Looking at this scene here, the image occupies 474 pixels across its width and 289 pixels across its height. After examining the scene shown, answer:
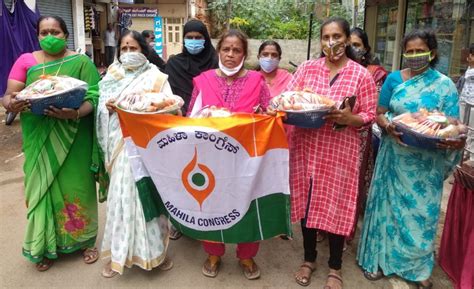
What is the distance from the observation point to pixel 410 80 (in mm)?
2535

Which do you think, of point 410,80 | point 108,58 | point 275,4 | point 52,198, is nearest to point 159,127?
point 52,198

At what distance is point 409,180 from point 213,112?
1318 millimetres

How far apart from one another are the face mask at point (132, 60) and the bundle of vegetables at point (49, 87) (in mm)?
309

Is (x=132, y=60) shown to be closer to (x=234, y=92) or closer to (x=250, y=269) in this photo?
(x=234, y=92)

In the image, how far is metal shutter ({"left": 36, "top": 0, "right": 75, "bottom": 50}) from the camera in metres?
9.13

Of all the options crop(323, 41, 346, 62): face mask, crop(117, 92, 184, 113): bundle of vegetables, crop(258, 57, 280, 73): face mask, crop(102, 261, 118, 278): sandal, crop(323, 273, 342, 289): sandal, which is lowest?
crop(102, 261, 118, 278): sandal

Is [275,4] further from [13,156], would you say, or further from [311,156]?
[311,156]

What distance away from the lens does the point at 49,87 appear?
8.05ft

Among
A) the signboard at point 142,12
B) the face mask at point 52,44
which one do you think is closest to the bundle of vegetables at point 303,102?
the face mask at point 52,44

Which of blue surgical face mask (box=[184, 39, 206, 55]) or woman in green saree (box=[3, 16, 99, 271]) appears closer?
woman in green saree (box=[3, 16, 99, 271])

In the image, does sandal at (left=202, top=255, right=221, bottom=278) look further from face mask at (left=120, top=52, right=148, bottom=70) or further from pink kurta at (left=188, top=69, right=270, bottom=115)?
face mask at (left=120, top=52, right=148, bottom=70)

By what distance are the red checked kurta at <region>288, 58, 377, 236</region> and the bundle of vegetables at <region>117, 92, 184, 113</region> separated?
2.68 ft

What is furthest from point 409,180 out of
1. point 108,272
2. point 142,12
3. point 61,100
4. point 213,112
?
point 142,12

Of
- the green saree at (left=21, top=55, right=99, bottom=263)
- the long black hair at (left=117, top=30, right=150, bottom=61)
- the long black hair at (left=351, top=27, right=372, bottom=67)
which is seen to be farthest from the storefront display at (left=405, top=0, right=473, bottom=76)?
the green saree at (left=21, top=55, right=99, bottom=263)
